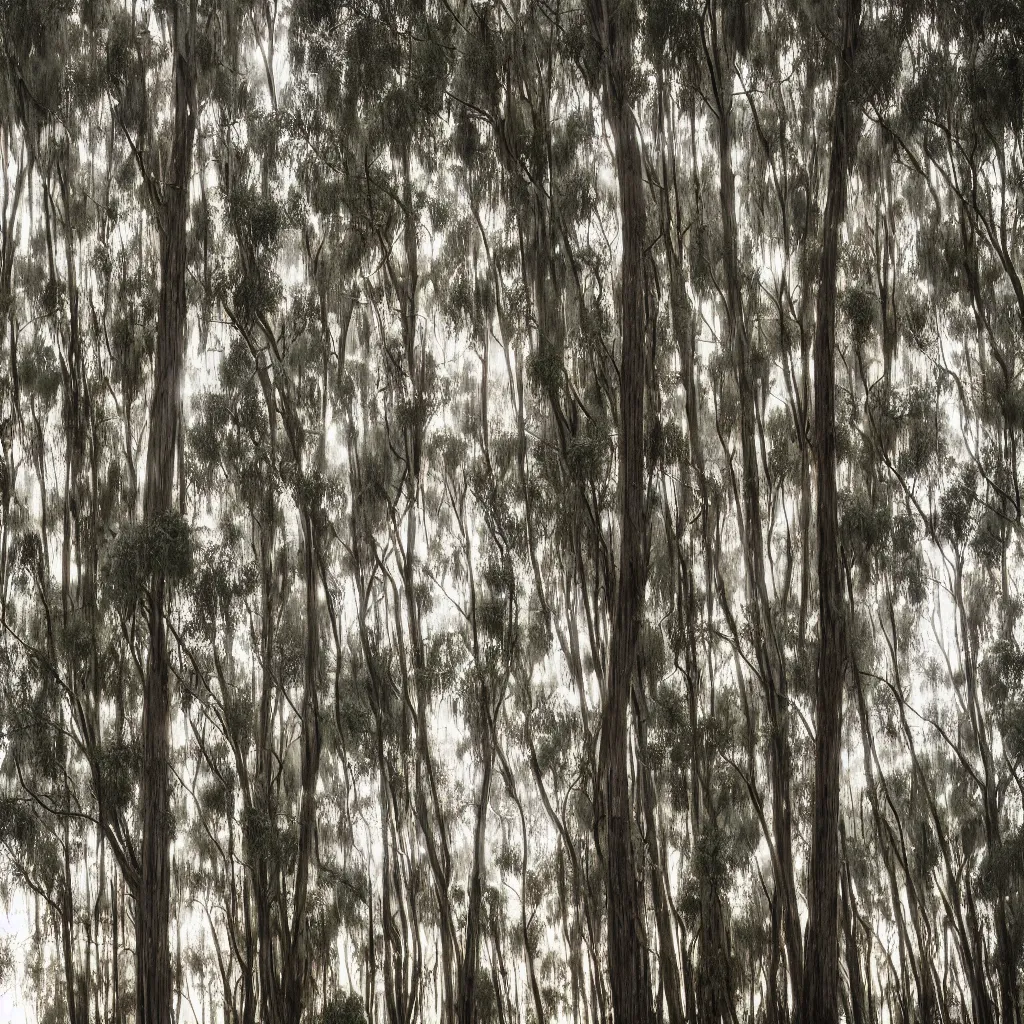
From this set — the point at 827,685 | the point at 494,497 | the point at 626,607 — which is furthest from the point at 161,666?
the point at 827,685

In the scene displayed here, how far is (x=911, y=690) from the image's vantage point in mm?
11391

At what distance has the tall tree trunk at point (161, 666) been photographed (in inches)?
293

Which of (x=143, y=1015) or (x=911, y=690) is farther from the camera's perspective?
(x=911, y=690)

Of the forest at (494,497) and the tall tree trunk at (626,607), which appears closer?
the tall tree trunk at (626,607)

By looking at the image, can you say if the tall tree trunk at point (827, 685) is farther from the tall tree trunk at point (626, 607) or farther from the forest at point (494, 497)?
the forest at point (494, 497)

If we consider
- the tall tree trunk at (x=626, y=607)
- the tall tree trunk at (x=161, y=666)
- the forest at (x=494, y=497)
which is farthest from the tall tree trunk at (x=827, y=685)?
the tall tree trunk at (x=161, y=666)

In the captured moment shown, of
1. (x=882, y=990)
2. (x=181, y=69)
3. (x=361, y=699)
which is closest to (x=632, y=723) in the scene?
(x=361, y=699)

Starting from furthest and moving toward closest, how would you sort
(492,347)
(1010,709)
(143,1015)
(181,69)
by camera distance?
1. (492,347)
2. (1010,709)
3. (181,69)
4. (143,1015)

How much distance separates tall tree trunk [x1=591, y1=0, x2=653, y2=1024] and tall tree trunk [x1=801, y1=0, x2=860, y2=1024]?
118cm

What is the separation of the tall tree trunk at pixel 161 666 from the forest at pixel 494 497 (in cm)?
207

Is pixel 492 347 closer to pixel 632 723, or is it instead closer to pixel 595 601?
pixel 595 601

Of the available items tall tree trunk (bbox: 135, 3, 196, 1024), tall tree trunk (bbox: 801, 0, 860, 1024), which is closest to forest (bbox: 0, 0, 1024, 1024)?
tall tree trunk (bbox: 801, 0, 860, 1024)

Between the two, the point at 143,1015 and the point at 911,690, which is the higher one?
the point at 911,690

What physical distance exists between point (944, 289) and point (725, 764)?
5201mm
